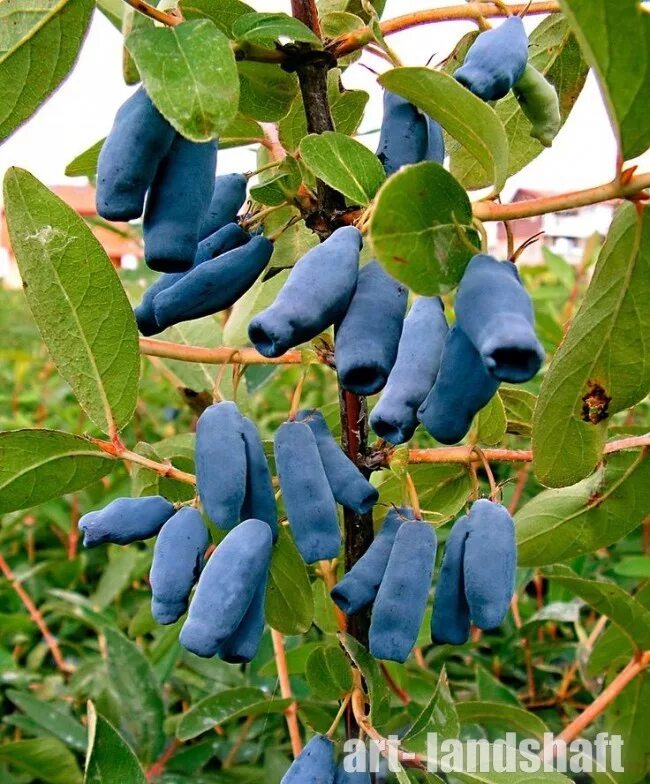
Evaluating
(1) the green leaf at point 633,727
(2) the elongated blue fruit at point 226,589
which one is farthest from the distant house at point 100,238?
(1) the green leaf at point 633,727

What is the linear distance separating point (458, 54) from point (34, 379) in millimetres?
2169

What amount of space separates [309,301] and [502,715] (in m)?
0.71

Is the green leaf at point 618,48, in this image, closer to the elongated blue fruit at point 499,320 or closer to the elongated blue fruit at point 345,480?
the elongated blue fruit at point 499,320

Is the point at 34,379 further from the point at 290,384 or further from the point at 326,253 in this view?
the point at 326,253

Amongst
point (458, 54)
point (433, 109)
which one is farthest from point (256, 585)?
point (458, 54)

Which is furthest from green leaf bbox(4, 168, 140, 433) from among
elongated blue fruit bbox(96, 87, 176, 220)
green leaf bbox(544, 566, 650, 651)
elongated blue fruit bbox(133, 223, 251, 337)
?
green leaf bbox(544, 566, 650, 651)

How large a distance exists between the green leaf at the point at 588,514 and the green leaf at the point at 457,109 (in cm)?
39

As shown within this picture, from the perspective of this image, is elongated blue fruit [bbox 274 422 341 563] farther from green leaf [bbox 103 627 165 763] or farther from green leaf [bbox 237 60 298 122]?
green leaf [bbox 103 627 165 763]

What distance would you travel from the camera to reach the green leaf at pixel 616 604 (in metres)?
1.00

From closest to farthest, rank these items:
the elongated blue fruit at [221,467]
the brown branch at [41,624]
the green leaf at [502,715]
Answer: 1. the elongated blue fruit at [221,467]
2. the green leaf at [502,715]
3. the brown branch at [41,624]

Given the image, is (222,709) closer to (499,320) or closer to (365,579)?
(365,579)

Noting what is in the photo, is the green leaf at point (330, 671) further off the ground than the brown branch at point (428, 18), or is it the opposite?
the brown branch at point (428, 18)

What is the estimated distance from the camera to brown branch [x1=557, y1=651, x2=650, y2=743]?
0.98 m

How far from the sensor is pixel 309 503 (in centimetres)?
71
